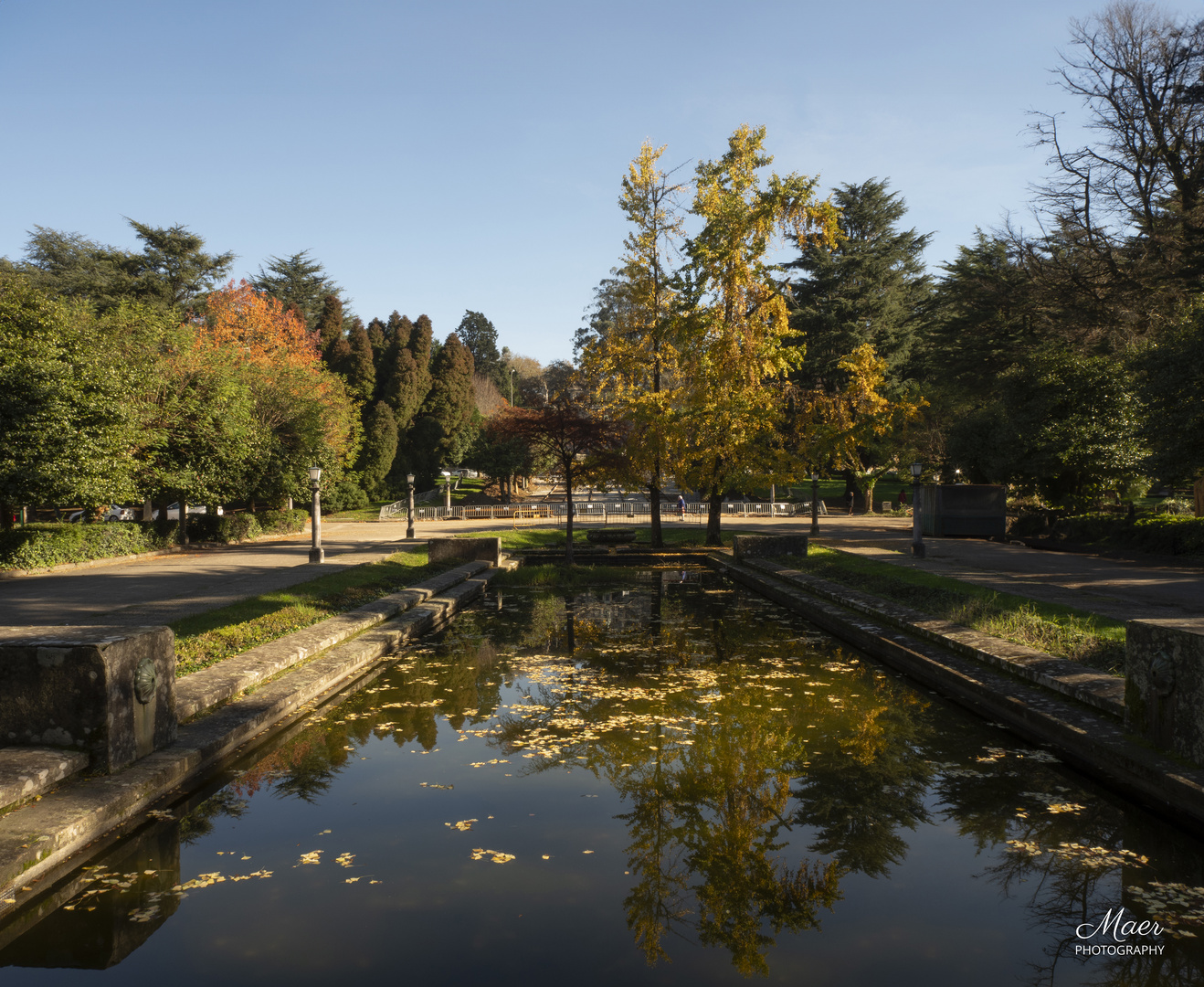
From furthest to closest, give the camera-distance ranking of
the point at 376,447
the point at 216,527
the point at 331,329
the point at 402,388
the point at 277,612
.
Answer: the point at 402,388
the point at 331,329
the point at 376,447
the point at 216,527
the point at 277,612

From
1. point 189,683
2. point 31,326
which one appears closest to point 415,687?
point 189,683

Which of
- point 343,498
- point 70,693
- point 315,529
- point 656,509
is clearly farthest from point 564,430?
point 343,498

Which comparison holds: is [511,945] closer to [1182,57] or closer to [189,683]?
[189,683]

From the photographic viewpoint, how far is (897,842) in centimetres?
441

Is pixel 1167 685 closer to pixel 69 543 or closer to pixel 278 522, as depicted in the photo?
pixel 69 543

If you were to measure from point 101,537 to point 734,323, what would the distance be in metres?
17.8

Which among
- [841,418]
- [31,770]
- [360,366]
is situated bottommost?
[31,770]

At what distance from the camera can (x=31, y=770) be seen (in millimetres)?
4324

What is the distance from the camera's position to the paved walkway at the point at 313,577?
10977 mm

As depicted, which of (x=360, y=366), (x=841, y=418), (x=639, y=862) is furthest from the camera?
(x=360, y=366)

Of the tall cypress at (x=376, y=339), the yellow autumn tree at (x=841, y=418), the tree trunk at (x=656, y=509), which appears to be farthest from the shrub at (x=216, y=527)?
the tall cypress at (x=376, y=339)

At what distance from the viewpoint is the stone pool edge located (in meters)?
4.61

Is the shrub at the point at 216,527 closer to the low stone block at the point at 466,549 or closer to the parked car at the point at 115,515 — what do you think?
the parked car at the point at 115,515

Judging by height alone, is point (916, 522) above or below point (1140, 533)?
above
